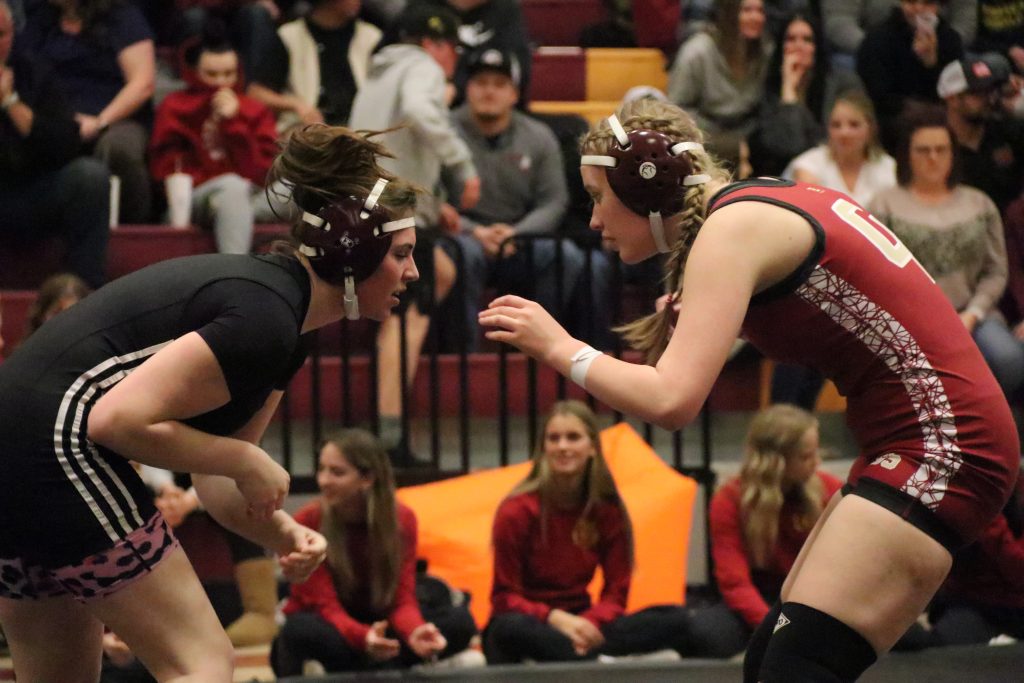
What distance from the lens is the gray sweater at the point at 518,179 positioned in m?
6.06

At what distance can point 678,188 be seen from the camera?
2598 mm

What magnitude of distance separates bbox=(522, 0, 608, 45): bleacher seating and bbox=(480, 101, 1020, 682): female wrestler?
588 centimetres

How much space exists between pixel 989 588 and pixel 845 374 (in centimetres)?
237

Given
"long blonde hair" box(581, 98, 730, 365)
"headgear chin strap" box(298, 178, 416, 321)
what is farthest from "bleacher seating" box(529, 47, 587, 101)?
"headgear chin strap" box(298, 178, 416, 321)

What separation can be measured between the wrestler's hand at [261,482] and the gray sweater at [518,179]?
136 inches

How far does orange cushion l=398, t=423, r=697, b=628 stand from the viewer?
16.2ft

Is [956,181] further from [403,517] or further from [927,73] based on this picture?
[403,517]

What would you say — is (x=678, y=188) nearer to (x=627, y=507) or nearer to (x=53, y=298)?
(x=627, y=507)

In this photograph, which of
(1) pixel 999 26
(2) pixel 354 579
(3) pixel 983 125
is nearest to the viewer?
(2) pixel 354 579

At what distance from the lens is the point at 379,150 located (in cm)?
273

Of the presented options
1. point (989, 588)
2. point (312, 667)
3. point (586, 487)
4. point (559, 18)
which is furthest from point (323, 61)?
point (989, 588)

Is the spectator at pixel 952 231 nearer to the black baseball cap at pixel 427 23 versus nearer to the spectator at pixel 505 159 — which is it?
the spectator at pixel 505 159

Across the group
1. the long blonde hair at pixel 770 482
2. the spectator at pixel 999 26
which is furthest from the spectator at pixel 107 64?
the spectator at pixel 999 26

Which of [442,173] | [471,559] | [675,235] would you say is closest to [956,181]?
[442,173]
